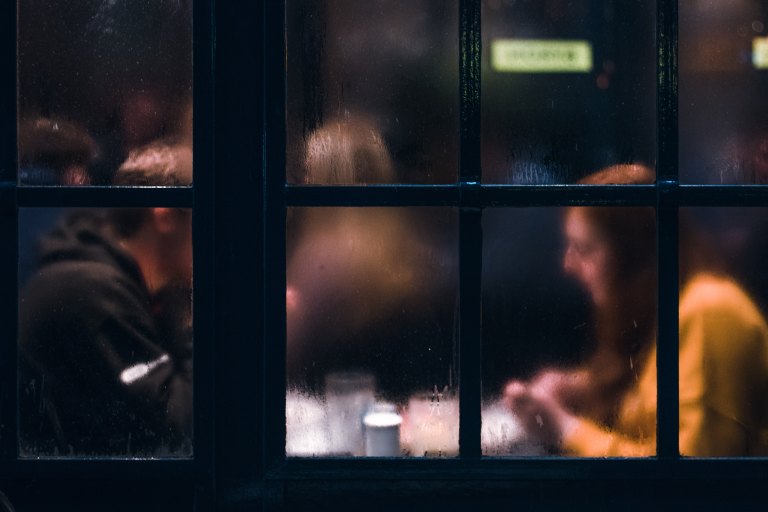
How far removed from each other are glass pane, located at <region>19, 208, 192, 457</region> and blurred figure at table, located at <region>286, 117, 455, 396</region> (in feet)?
1.55

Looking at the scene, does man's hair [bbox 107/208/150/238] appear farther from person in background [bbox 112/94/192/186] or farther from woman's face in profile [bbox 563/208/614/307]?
woman's face in profile [bbox 563/208/614/307]

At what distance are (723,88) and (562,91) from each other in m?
0.68

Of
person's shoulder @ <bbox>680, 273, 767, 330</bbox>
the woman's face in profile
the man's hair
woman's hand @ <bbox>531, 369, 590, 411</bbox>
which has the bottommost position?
woman's hand @ <bbox>531, 369, 590, 411</bbox>

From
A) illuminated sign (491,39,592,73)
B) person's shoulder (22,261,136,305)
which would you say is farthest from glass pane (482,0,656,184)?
person's shoulder (22,261,136,305)

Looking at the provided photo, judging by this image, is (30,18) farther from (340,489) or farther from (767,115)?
(767,115)

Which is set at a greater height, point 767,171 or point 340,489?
point 767,171

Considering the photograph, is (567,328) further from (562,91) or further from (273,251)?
(273,251)

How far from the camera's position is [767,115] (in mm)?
2957

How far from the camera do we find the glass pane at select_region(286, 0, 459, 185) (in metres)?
2.98

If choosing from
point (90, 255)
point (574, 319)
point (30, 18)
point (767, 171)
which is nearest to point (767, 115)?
point (767, 171)

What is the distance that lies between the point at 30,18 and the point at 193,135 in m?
0.87

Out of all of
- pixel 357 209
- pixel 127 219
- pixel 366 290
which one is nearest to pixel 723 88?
pixel 357 209

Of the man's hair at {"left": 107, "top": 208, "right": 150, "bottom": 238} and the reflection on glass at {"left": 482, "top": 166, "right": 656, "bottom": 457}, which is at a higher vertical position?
the man's hair at {"left": 107, "top": 208, "right": 150, "bottom": 238}

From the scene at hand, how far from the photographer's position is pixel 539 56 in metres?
2.98
